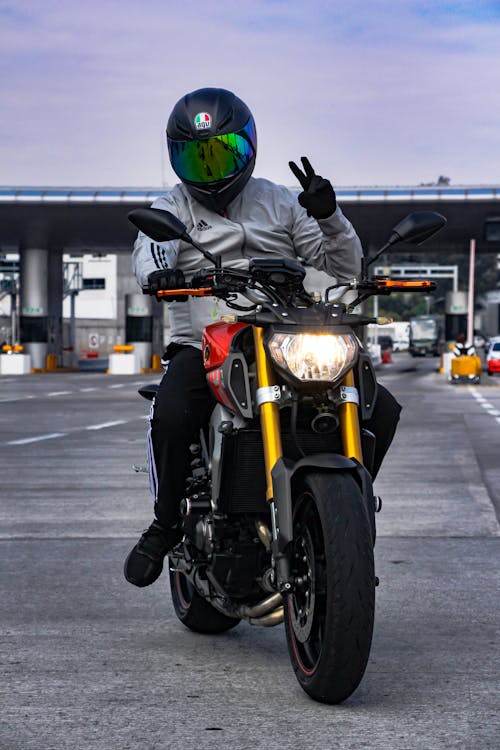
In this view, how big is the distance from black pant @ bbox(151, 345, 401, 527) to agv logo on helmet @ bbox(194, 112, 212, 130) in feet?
2.56

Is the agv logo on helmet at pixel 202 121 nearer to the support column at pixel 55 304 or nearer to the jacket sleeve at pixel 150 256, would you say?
the jacket sleeve at pixel 150 256

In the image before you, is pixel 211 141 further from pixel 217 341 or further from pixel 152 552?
pixel 152 552

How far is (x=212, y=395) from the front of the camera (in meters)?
4.61

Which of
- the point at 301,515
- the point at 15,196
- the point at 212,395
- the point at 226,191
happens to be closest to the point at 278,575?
the point at 301,515

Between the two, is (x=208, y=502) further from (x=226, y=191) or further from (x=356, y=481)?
(x=226, y=191)

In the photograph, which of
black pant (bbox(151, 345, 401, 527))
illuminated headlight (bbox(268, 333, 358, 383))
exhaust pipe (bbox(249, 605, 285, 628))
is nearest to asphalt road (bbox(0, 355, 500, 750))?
exhaust pipe (bbox(249, 605, 285, 628))

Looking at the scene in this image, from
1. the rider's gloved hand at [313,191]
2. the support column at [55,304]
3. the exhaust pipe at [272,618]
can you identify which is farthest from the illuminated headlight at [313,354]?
the support column at [55,304]

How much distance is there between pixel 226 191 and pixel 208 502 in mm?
1166

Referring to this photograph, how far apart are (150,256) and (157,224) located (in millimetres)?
545

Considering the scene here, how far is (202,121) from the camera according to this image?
4.84 m

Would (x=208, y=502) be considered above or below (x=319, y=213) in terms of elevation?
below

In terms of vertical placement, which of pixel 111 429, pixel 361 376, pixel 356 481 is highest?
pixel 361 376

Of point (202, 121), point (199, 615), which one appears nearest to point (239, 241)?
point (202, 121)

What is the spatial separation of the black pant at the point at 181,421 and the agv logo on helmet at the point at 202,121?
780mm
